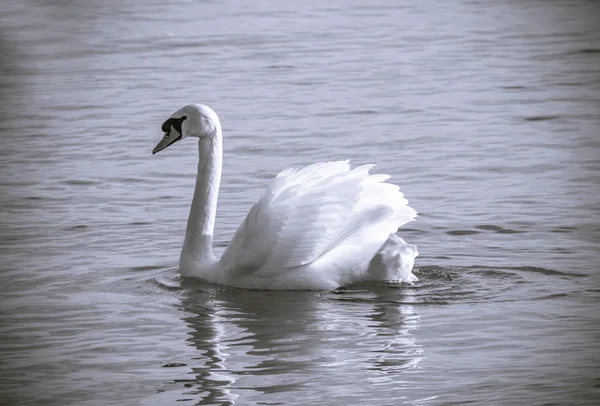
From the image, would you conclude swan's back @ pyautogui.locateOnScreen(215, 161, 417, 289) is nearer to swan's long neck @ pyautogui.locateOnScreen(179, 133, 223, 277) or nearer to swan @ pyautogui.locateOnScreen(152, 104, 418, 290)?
swan @ pyautogui.locateOnScreen(152, 104, 418, 290)

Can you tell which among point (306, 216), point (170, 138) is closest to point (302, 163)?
point (170, 138)

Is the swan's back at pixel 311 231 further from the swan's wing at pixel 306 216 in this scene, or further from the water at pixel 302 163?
the water at pixel 302 163

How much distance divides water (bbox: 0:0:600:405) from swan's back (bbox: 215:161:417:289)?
0.15 m

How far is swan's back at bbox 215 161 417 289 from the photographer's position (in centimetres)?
828

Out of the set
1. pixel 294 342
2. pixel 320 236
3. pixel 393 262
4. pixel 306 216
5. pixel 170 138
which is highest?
pixel 170 138

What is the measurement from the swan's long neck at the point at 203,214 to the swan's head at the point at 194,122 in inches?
1.8

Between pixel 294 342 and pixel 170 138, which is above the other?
pixel 170 138

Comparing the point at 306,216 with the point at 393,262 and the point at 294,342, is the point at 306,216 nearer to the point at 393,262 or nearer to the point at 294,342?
the point at 393,262

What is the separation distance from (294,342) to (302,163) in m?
4.77

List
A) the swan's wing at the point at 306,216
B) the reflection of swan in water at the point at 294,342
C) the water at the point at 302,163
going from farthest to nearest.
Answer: the swan's wing at the point at 306,216, the water at the point at 302,163, the reflection of swan in water at the point at 294,342

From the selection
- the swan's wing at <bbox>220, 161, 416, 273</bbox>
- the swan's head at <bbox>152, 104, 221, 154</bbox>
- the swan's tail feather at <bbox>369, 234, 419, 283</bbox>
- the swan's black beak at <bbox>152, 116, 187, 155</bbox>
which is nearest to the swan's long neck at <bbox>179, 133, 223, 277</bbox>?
the swan's head at <bbox>152, 104, 221, 154</bbox>

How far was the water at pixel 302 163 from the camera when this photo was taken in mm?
6875

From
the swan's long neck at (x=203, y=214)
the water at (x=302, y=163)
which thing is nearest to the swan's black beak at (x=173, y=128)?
the swan's long neck at (x=203, y=214)

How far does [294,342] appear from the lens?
740 centimetres
